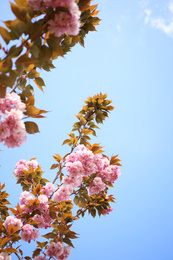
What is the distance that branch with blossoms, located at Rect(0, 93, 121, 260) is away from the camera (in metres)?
2.39

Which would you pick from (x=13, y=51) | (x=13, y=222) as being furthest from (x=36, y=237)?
(x=13, y=51)

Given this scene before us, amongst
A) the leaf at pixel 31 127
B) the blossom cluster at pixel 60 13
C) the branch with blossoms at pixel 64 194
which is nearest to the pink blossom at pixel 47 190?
the branch with blossoms at pixel 64 194

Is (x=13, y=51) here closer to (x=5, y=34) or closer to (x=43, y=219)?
(x=5, y=34)

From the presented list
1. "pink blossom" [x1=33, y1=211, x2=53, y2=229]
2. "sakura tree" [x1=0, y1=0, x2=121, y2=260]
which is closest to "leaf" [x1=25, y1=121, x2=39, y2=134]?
"sakura tree" [x1=0, y1=0, x2=121, y2=260]

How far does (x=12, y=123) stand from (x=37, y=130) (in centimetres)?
24

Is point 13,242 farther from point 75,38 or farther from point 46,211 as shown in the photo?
point 75,38

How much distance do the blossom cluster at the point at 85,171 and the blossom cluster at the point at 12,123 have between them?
1.22 m

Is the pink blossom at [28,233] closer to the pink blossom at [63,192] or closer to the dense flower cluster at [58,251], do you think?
the dense flower cluster at [58,251]

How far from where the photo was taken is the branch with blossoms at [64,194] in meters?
2.39

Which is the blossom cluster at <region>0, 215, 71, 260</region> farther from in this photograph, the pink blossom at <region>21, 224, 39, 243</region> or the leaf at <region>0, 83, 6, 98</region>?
the leaf at <region>0, 83, 6, 98</region>

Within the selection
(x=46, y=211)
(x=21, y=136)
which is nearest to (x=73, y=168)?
(x=46, y=211)

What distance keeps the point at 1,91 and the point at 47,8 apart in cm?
65

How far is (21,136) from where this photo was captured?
1.46m

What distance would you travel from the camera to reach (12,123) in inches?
55.1
